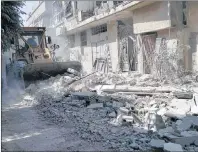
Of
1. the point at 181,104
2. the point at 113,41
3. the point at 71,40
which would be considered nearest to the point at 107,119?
the point at 181,104

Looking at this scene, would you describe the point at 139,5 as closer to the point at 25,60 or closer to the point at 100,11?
the point at 100,11

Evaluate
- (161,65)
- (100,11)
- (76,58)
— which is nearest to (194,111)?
(161,65)

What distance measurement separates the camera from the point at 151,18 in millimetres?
14547

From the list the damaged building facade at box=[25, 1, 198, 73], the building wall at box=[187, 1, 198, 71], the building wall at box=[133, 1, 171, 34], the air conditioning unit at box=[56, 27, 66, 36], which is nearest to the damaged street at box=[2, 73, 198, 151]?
the building wall at box=[187, 1, 198, 71]

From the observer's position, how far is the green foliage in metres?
8.96

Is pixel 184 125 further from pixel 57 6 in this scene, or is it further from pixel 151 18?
pixel 57 6

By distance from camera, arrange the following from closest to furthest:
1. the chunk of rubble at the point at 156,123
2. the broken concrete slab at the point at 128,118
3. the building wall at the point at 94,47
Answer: the chunk of rubble at the point at 156,123 → the broken concrete slab at the point at 128,118 → the building wall at the point at 94,47

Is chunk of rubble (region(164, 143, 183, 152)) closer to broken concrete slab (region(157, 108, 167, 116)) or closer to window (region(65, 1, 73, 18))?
broken concrete slab (region(157, 108, 167, 116))

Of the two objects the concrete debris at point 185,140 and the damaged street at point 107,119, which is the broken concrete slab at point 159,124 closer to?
the damaged street at point 107,119

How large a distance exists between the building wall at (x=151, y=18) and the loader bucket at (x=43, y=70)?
4.01m

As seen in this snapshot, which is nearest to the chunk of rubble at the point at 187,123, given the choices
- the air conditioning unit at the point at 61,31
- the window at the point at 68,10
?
the air conditioning unit at the point at 61,31

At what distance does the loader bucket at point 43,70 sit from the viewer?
1423 cm

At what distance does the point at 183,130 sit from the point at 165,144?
1170mm

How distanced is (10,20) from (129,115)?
4.58 metres
